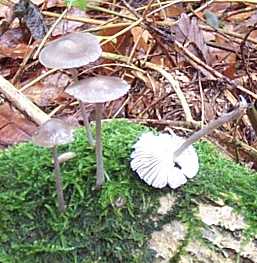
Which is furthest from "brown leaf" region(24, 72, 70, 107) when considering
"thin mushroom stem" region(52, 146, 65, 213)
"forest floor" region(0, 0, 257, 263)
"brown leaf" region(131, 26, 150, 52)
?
"thin mushroom stem" region(52, 146, 65, 213)

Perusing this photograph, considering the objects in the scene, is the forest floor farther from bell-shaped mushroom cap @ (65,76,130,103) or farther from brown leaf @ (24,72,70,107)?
bell-shaped mushroom cap @ (65,76,130,103)

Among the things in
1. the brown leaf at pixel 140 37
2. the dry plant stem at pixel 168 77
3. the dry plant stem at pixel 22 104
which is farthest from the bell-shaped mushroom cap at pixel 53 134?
the brown leaf at pixel 140 37

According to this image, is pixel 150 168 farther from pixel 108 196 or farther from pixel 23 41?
pixel 23 41

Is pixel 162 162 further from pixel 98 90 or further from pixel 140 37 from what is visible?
pixel 140 37

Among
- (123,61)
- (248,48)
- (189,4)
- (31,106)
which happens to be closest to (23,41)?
(123,61)

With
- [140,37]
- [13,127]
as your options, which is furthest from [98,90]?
[140,37]
